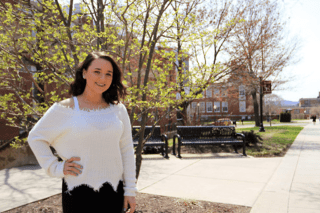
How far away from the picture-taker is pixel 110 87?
2.24 metres

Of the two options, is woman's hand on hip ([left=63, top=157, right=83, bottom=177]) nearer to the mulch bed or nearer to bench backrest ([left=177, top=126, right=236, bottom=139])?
the mulch bed

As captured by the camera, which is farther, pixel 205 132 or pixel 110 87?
pixel 205 132

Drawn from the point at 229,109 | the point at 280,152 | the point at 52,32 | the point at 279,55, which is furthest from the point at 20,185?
the point at 229,109

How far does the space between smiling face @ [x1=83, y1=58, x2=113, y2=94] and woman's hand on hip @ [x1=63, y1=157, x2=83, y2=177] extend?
551 millimetres

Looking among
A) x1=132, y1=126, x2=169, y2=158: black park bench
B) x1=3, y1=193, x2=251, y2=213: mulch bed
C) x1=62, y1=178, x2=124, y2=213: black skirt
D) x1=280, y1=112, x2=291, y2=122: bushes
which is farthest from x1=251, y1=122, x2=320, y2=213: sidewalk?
x1=280, y1=112, x2=291, y2=122: bushes

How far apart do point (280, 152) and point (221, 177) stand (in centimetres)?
451

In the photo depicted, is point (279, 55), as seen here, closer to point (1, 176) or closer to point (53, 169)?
point (1, 176)

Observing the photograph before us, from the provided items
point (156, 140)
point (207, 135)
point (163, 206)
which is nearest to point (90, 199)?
point (163, 206)

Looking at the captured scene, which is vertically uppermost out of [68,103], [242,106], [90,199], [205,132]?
[242,106]

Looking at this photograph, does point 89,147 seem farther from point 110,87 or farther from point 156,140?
point 156,140

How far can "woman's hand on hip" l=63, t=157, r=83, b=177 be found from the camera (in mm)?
1865

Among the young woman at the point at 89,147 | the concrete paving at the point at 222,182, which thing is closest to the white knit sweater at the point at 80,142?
the young woman at the point at 89,147

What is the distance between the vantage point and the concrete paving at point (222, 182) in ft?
14.4

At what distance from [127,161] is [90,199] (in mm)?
397
